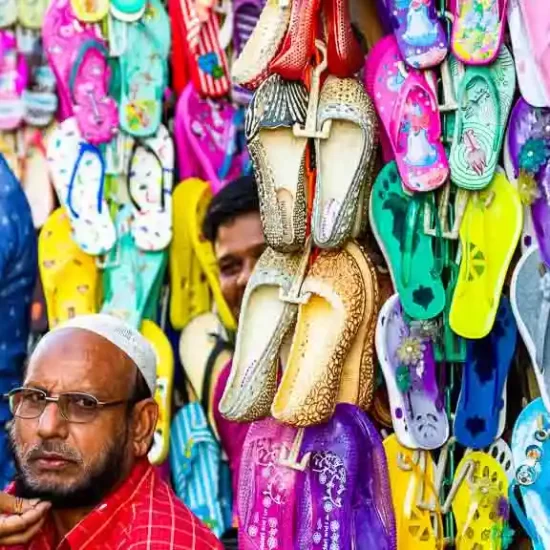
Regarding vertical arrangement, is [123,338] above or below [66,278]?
above

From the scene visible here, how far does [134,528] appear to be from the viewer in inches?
88.0

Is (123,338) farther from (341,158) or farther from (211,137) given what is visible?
(211,137)

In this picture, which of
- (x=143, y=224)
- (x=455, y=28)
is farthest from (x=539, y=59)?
(x=143, y=224)

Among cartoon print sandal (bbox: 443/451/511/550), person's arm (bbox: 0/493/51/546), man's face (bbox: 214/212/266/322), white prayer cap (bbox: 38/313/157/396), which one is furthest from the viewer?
man's face (bbox: 214/212/266/322)

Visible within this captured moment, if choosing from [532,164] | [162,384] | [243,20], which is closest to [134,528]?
[532,164]

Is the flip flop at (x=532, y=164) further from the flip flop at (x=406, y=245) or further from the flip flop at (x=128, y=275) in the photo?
the flip flop at (x=128, y=275)

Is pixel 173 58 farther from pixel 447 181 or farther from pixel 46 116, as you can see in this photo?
pixel 447 181

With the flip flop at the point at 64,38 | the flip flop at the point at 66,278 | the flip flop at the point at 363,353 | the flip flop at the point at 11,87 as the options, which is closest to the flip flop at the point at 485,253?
the flip flop at the point at 363,353

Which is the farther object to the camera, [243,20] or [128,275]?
[243,20]

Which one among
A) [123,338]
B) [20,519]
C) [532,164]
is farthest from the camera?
[532,164]

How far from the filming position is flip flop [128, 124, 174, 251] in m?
3.49

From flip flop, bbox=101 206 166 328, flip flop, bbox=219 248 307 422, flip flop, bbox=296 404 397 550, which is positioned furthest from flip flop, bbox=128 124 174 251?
flip flop, bbox=296 404 397 550

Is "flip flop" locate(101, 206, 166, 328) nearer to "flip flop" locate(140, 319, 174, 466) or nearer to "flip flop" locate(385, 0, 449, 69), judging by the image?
"flip flop" locate(140, 319, 174, 466)

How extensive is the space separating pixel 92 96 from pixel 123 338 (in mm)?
1247
